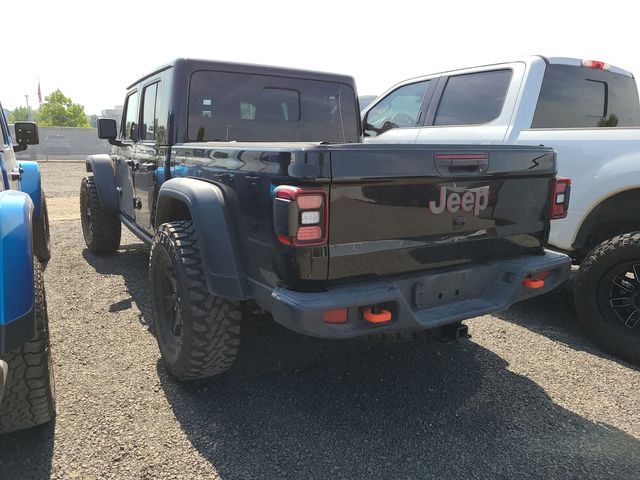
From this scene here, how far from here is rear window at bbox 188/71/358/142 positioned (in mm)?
3516

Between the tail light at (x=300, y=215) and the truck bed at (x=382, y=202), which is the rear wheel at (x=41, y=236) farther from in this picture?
the tail light at (x=300, y=215)

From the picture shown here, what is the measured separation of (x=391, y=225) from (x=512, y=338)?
2.03m

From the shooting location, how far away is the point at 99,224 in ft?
17.8

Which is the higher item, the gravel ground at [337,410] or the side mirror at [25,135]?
the side mirror at [25,135]

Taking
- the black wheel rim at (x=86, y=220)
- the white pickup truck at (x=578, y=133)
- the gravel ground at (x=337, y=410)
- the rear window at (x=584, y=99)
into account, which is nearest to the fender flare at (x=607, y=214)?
the white pickup truck at (x=578, y=133)

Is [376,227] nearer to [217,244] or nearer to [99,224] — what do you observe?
[217,244]

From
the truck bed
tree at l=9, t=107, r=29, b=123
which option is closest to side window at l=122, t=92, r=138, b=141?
the truck bed

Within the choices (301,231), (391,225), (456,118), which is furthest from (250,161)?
(456,118)

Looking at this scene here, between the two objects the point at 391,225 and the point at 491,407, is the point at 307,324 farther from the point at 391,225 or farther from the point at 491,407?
the point at 491,407

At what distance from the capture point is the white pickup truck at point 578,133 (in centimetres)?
337

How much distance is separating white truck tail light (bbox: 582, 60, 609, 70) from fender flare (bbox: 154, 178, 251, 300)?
3.62 m

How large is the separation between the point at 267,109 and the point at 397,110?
2081mm

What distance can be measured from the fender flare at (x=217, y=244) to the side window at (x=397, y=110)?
3117mm

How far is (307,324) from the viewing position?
2027 mm
